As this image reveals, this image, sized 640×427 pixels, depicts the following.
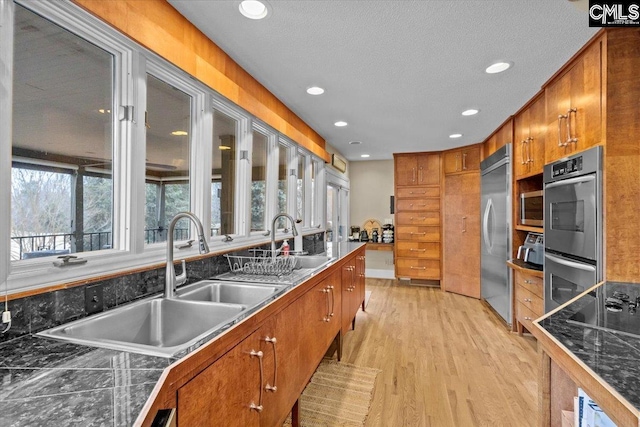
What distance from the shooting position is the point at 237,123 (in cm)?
244

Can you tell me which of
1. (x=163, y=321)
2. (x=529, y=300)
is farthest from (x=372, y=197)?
(x=163, y=321)

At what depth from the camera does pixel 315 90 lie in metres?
2.72

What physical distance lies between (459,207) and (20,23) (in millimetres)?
5072

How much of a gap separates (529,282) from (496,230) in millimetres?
1040

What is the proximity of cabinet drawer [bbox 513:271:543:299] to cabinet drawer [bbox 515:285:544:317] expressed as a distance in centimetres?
3

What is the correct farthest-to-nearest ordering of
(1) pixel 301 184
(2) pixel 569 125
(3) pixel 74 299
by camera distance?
(1) pixel 301 184 < (2) pixel 569 125 < (3) pixel 74 299

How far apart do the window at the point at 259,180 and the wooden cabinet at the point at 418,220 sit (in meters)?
3.30

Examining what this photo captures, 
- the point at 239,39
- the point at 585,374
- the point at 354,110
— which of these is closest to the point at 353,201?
the point at 354,110

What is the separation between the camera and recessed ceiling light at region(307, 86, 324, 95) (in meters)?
2.68

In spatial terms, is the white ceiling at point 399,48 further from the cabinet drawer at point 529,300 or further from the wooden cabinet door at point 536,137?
the cabinet drawer at point 529,300

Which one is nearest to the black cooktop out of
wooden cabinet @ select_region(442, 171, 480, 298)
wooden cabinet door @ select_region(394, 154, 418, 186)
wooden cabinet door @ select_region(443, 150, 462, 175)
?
wooden cabinet @ select_region(442, 171, 480, 298)

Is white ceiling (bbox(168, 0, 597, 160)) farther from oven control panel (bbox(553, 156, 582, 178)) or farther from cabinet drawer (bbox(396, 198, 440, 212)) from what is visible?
cabinet drawer (bbox(396, 198, 440, 212))

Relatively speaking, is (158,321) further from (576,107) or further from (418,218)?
(418,218)

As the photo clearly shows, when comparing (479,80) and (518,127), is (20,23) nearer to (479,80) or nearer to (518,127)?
(479,80)
